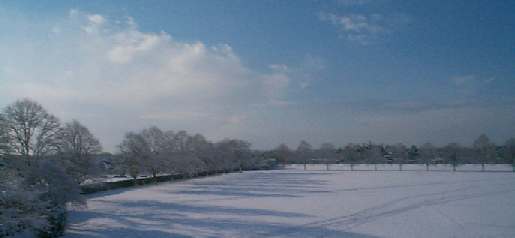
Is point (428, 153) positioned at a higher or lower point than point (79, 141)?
lower

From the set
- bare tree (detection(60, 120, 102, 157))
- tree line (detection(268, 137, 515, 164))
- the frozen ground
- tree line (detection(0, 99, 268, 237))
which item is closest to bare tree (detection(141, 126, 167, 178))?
tree line (detection(0, 99, 268, 237))

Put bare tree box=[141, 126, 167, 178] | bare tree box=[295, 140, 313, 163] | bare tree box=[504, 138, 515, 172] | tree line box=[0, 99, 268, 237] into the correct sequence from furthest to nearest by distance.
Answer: bare tree box=[295, 140, 313, 163], bare tree box=[504, 138, 515, 172], bare tree box=[141, 126, 167, 178], tree line box=[0, 99, 268, 237]

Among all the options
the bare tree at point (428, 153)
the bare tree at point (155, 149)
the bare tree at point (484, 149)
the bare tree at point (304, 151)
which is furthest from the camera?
the bare tree at point (304, 151)

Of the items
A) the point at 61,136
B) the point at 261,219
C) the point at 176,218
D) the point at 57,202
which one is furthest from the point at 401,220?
the point at 61,136

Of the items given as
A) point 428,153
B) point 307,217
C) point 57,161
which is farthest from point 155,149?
point 428,153

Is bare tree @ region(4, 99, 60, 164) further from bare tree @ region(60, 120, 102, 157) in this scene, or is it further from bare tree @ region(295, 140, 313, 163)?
bare tree @ region(295, 140, 313, 163)

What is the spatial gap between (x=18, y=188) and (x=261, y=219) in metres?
12.8

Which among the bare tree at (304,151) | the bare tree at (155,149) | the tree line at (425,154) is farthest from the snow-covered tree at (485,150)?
the bare tree at (155,149)

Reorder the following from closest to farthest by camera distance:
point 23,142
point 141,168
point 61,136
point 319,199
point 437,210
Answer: point 437,210 → point 319,199 → point 23,142 → point 61,136 → point 141,168

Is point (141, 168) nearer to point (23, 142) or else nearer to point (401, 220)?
point (23, 142)

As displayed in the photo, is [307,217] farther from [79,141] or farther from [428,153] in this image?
[428,153]

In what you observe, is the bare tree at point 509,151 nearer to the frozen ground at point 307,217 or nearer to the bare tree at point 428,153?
the bare tree at point 428,153

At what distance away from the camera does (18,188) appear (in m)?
15.1

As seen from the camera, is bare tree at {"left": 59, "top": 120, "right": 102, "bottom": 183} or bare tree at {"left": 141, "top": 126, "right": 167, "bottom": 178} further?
bare tree at {"left": 141, "top": 126, "right": 167, "bottom": 178}
